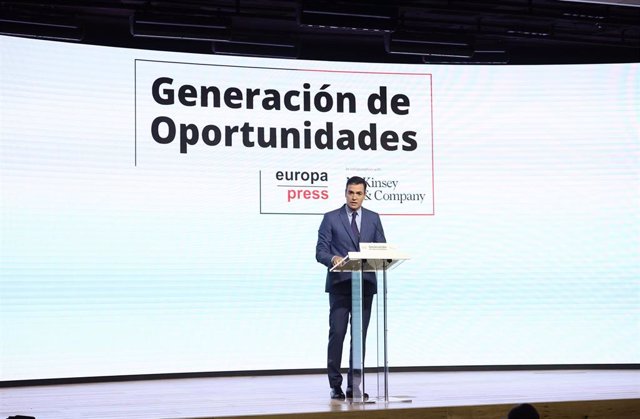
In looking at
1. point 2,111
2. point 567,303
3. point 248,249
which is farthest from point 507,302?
point 2,111

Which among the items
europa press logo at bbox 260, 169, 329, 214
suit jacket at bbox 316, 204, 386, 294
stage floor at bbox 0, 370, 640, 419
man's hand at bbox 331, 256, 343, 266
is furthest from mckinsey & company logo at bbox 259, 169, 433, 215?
man's hand at bbox 331, 256, 343, 266

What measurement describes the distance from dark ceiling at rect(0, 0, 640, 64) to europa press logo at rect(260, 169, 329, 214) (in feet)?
3.22

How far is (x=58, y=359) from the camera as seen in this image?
7141 mm

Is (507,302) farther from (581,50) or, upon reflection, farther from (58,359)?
(58,359)

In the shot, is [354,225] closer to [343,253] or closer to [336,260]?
[343,253]

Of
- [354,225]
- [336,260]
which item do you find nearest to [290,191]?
[354,225]

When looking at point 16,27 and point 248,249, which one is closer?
point 16,27

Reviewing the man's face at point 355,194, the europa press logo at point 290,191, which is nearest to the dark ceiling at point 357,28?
the europa press logo at point 290,191

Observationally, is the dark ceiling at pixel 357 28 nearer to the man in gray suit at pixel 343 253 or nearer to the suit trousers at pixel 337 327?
the man in gray suit at pixel 343 253

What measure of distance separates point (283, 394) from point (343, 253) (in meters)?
1.10

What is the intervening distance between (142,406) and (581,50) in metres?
5.40

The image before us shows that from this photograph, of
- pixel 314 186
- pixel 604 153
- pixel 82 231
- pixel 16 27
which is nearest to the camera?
pixel 16 27

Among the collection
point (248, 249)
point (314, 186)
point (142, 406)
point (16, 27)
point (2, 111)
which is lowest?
point (142, 406)

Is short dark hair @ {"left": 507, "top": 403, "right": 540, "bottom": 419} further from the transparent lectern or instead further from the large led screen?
the large led screen
